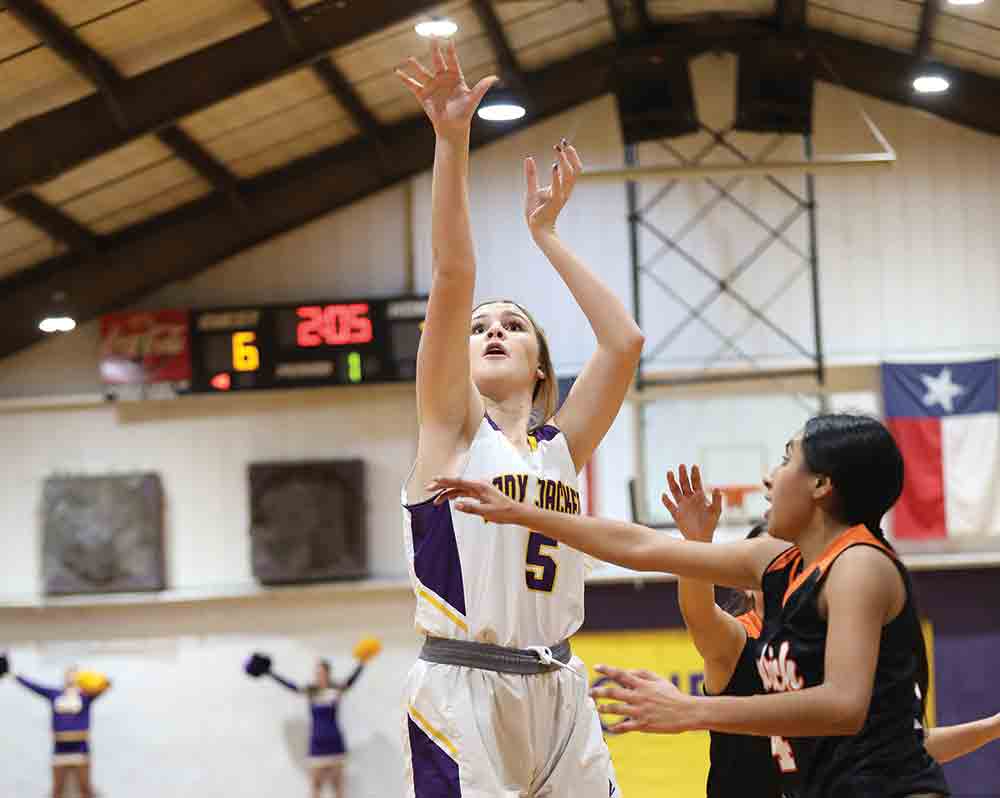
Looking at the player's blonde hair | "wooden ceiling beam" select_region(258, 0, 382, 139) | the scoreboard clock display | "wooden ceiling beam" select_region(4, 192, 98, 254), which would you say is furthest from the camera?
the scoreboard clock display

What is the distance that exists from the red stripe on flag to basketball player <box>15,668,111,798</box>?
8.09 metres

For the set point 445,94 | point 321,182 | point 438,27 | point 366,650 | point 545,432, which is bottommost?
point 366,650

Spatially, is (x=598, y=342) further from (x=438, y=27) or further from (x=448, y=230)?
(x=438, y=27)

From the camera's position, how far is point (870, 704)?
2619mm

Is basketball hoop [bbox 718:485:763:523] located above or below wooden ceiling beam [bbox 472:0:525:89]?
below

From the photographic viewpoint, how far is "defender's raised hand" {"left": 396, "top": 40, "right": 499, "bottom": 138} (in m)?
3.20

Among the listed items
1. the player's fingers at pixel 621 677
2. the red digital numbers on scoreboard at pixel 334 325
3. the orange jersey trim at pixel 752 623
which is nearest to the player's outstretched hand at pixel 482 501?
the player's fingers at pixel 621 677

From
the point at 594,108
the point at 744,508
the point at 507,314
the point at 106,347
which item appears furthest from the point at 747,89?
the point at 507,314

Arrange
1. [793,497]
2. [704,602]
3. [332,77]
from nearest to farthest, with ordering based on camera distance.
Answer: [793,497], [704,602], [332,77]

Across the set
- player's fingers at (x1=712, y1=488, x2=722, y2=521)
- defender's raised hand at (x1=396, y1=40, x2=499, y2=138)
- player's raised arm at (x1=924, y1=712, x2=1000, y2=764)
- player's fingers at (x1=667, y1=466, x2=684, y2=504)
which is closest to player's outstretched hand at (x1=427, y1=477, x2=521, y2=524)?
player's fingers at (x1=667, y1=466, x2=684, y2=504)

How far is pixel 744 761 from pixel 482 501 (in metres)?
1.64

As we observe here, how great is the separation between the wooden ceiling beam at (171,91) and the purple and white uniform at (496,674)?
8.07 m

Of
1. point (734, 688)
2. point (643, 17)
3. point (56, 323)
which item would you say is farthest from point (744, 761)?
point (643, 17)

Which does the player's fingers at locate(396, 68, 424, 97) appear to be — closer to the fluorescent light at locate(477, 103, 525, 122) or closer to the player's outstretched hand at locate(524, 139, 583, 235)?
the player's outstretched hand at locate(524, 139, 583, 235)
